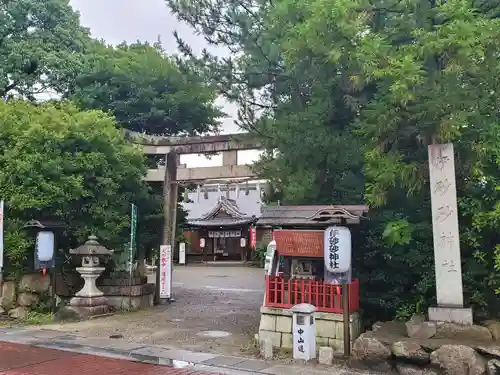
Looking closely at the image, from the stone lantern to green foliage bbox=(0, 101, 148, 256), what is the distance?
19.5 inches

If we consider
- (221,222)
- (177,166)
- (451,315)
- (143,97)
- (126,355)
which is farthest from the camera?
(221,222)

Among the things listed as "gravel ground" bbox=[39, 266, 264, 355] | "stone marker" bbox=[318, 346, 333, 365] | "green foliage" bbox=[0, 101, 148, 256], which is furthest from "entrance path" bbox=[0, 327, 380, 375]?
"green foliage" bbox=[0, 101, 148, 256]

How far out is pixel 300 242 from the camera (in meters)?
9.80

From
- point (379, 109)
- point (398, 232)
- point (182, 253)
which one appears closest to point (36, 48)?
point (379, 109)

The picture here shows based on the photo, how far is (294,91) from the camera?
1179 centimetres

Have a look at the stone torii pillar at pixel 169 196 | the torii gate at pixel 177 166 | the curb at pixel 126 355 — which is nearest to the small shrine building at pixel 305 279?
the curb at pixel 126 355

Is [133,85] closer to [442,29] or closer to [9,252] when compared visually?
[9,252]

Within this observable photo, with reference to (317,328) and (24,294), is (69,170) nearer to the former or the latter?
(24,294)

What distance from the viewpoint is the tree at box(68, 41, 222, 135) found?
22016 millimetres

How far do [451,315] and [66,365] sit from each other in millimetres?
6806

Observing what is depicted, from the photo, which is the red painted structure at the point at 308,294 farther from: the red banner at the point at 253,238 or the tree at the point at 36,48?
the red banner at the point at 253,238

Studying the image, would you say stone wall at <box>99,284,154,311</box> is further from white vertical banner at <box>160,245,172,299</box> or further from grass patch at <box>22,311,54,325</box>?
grass patch at <box>22,311,54,325</box>

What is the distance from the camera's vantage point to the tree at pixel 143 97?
22016 mm

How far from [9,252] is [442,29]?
12157 millimetres
